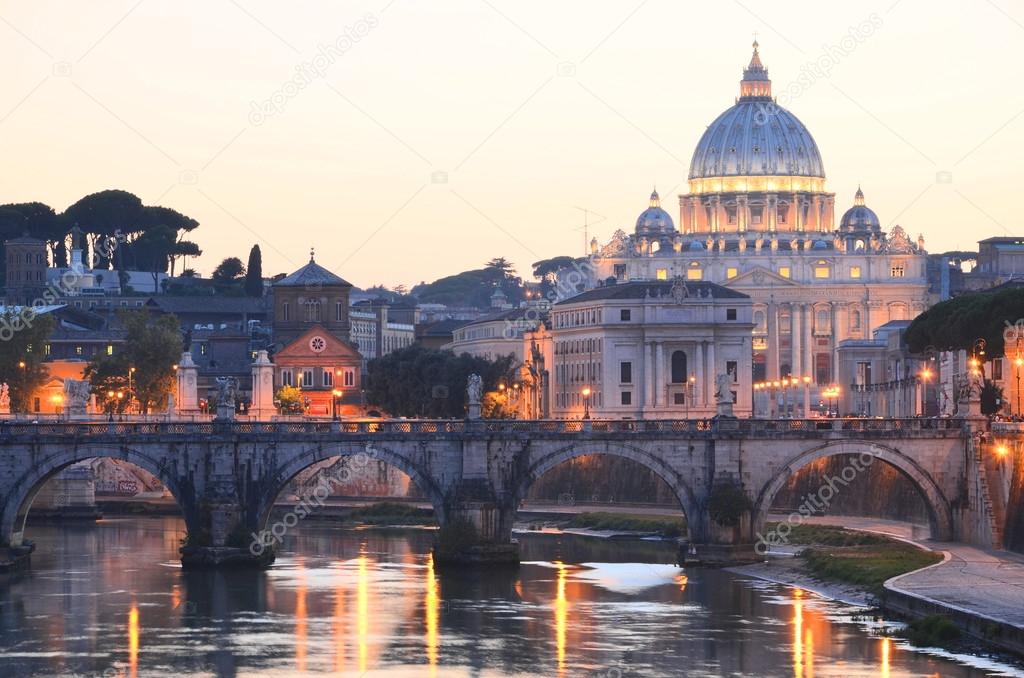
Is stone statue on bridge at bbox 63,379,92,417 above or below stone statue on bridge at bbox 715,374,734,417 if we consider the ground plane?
above

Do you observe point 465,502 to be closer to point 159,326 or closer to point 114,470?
point 114,470

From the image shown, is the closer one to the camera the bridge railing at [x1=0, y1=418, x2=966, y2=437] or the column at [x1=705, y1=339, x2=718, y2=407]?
the bridge railing at [x1=0, y1=418, x2=966, y2=437]

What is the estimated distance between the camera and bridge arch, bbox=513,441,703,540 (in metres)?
96.4

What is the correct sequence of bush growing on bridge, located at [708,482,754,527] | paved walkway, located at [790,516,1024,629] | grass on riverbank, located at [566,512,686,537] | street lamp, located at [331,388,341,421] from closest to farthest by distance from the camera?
paved walkway, located at [790,516,1024,629], bush growing on bridge, located at [708,482,754,527], grass on riverbank, located at [566,512,686,537], street lamp, located at [331,388,341,421]

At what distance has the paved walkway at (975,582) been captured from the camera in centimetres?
7350

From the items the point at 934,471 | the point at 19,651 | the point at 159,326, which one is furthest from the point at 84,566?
the point at 159,326

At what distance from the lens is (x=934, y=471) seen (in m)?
96.0

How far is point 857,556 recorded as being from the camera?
93312 millimetres

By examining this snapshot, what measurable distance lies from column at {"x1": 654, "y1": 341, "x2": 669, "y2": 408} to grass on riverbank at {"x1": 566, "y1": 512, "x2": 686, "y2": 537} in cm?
5995

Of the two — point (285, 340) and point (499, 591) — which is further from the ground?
point (285, 340)

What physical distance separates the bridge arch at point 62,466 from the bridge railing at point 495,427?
0.73 metres

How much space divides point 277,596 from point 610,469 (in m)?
46.9

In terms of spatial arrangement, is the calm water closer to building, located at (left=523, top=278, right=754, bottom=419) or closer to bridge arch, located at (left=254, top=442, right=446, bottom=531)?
bridge arch, located at (left=254, top=442, right=446, bottom=531)

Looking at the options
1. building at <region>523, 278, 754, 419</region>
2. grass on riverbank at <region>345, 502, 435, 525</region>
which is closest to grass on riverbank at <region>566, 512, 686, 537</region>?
grass on riverbank at <region>345, 502, 435, 525</region>
